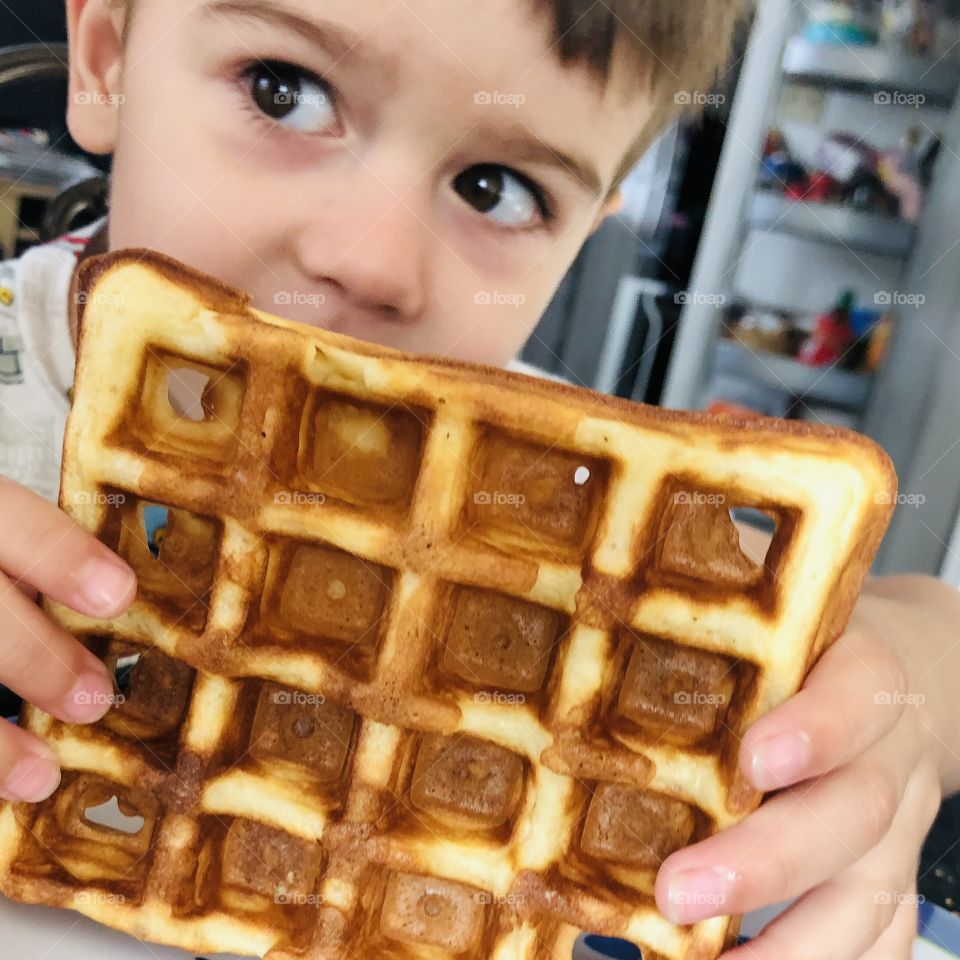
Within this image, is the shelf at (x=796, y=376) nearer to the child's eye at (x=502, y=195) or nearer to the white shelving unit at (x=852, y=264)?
the white shelving unit at (x=852, y=264)

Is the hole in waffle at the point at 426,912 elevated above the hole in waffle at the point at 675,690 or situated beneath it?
situated beneath

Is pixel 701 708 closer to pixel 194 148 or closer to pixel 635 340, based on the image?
pixel 194 148

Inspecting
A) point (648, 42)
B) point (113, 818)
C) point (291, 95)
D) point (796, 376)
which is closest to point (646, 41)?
point (648, 42)

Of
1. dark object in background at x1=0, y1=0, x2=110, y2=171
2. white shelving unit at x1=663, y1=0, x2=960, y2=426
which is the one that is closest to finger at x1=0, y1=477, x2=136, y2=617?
dark object in background at x1=0, y1=0, x2=110, y2=171

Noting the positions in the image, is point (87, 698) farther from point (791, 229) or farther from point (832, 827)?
point (791, 229)

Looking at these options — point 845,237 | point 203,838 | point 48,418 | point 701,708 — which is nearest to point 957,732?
point 701,708

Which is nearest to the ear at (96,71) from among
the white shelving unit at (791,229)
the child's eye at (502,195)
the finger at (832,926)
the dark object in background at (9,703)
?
the child's eye at (502,195)

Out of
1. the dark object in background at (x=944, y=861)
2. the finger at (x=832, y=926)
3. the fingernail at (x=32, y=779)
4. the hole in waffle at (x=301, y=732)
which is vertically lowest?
the dark object in background at (x=944, y=861)
